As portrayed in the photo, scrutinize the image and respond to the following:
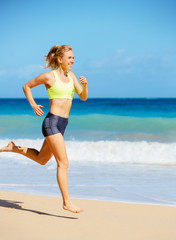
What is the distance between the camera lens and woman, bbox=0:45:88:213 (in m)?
3.82

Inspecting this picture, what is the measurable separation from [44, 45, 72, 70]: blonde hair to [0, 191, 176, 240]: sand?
169 cm

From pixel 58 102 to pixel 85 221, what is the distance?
130cm

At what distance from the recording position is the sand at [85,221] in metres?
3.39

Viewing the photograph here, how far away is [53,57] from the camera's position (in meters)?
4.12

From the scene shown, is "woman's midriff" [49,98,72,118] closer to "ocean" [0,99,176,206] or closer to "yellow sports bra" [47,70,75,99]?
"yellow sports bra" [47,70,75,99]

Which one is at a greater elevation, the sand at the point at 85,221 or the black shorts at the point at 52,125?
the black shorts at the point at 52,125

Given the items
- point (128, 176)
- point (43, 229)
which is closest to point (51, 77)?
point (43, 229)

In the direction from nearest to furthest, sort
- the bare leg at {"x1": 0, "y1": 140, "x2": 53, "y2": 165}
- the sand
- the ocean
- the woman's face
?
the sand < the woman's face < the bare leg at {"x1": 0, "y1": 140, "x2": 53, "y2": 165} < the ocean

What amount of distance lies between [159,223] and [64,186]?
1.05 meters

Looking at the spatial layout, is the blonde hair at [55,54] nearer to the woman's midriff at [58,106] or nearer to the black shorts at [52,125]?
the woman's midriff at [58,106]

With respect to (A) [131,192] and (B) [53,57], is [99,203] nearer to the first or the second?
(A) [131,192]

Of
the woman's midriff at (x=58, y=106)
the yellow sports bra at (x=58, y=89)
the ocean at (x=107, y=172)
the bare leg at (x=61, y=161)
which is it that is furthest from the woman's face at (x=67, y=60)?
the ocean at (x=107, y=172)

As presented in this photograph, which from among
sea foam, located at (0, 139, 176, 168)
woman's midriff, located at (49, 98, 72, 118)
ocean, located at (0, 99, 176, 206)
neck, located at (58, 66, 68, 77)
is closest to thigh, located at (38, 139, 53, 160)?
woman's midriff, located at (49, 98, 72, 118)

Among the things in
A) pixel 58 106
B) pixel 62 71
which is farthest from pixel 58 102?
pixel 62 71
